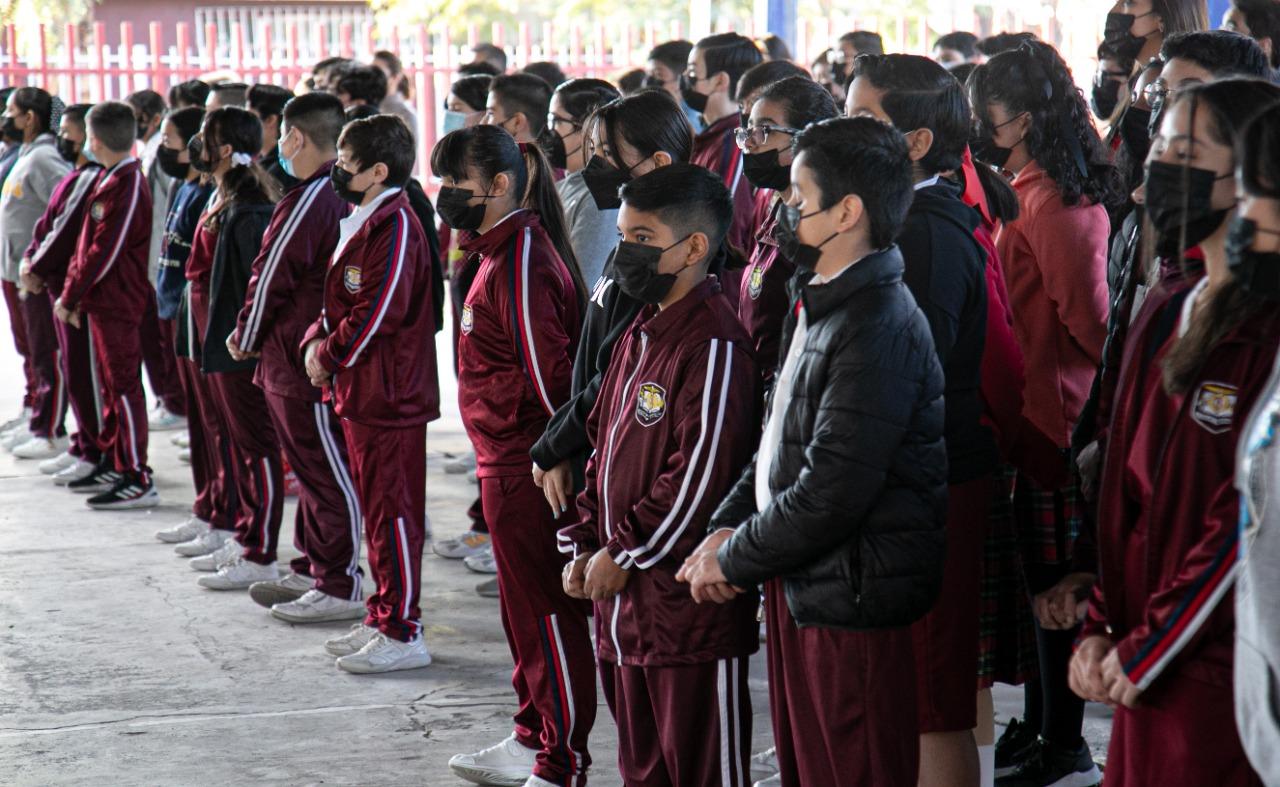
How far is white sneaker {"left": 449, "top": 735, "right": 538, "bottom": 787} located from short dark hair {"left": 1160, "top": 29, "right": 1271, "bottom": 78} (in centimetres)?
239

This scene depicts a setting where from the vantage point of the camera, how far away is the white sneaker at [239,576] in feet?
19.6

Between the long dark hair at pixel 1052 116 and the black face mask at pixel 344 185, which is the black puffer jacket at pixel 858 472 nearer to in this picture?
the long dark hair at pixel 1052 116

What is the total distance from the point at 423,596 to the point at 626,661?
2822mm

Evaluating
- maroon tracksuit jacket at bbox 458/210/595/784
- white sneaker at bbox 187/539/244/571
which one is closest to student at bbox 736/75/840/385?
maroon tracksuit jacket at bbox 458/210/595/784

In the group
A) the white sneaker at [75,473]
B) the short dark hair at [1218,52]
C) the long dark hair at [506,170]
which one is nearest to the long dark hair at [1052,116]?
the short dark hair at [1218,52]

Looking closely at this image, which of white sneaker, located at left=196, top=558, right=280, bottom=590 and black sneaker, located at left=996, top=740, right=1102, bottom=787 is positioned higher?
black sneaker, located at left=996, top=740, right=1102, bottom=787

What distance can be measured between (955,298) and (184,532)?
4539mm

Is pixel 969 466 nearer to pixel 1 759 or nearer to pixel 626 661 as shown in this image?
pixel 626 661

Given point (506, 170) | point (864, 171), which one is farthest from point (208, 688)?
point (864, 171)

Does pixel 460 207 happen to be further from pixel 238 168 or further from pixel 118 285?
pixel 118 285

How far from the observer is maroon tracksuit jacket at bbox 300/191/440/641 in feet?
15.7

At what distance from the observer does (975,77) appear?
3852 mm

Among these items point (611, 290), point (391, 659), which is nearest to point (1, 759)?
point (391, 659)

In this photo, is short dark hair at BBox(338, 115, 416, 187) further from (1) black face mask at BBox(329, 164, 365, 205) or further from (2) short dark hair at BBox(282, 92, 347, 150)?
(2) short dark hair at BBox(282, 92, 347, 150)
